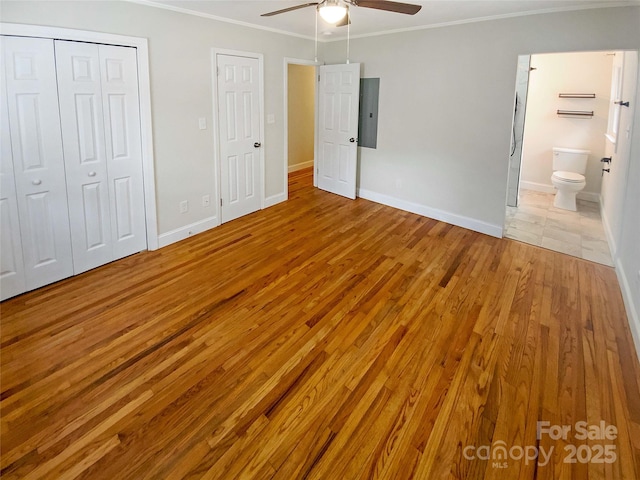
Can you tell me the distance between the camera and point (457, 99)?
462 centimetres

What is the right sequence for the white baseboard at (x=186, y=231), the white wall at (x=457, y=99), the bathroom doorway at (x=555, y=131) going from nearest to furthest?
1. the white wall at (x=457, y=99)
2. the white baseboard at (x=186, y=231)
3. the bathroom doorway at (x=555, y=131)

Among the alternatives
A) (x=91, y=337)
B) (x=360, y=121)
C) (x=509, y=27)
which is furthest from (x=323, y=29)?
(x=91, y=337)

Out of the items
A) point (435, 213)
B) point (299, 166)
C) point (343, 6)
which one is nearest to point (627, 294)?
point (435, 213)

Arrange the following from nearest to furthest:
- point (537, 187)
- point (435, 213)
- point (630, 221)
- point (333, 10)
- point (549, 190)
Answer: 1. point (333, 10)
2. point (630, 221)
3. point (435, 213)
4. point (549, 190)
5. point (537, 187)

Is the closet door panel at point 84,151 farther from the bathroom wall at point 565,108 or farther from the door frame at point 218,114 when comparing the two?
the bathroom wall at point 565,108

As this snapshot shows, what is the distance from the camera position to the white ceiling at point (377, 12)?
→ 355cm

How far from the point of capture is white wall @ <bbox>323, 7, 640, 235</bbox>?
371cm

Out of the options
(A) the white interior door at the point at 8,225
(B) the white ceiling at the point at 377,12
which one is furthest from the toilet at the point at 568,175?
(A) the white interior door at the point at 8,225

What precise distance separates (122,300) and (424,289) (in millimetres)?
2535

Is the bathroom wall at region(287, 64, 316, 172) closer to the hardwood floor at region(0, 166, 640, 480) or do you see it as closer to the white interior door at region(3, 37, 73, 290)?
the hardwood floor at region(0, 166, 640, 480)

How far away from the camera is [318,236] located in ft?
14.8

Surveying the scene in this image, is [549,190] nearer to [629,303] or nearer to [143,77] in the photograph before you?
[629,303]

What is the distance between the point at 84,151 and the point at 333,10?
2.41 meters

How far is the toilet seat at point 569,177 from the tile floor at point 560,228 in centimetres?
44
